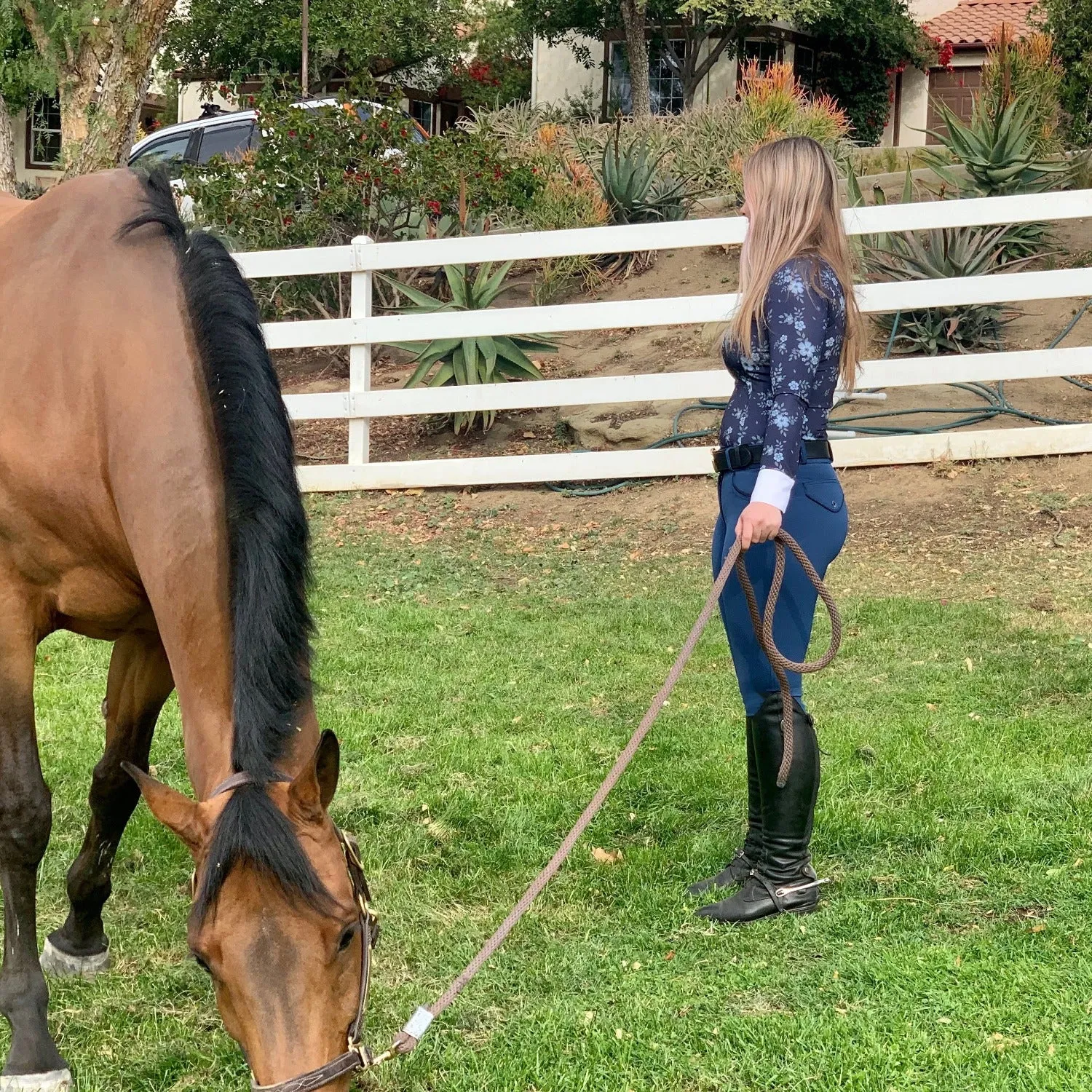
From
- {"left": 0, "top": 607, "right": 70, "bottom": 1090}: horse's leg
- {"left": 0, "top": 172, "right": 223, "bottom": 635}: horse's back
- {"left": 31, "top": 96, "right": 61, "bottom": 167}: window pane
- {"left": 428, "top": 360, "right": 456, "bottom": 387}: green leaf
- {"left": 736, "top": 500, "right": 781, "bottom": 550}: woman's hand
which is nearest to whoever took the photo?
{"left": 0, "top": 172, "right": 223, "bottom": 635}: horse's back

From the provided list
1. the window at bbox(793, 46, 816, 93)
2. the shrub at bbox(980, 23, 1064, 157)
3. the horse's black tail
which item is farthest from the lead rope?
the window at bbox(793, 46, 816, 93)

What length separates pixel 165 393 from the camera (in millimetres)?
2660

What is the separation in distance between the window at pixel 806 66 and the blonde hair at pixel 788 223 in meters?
21.1

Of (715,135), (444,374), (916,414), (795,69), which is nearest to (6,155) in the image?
(444,374)

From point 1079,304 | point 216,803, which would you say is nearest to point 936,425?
point 1079,304

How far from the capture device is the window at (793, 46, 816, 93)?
74.2ft

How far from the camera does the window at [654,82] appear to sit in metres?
22.6

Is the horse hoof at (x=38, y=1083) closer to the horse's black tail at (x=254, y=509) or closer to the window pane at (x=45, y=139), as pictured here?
the horse's black tail at (x=254, y=509)

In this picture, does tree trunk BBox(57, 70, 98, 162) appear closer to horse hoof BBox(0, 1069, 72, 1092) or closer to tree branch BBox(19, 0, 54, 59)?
tree branch BBox(19, 0, 54, 59)

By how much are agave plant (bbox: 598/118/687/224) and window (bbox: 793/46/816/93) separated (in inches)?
514

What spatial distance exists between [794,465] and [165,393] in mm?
1539

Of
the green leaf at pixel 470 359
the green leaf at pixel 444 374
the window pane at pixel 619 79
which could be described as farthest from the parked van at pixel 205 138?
the window pane at pixel 619 79

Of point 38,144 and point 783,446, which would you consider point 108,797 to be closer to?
point 783,446

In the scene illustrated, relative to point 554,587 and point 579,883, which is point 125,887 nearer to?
point 579,883
